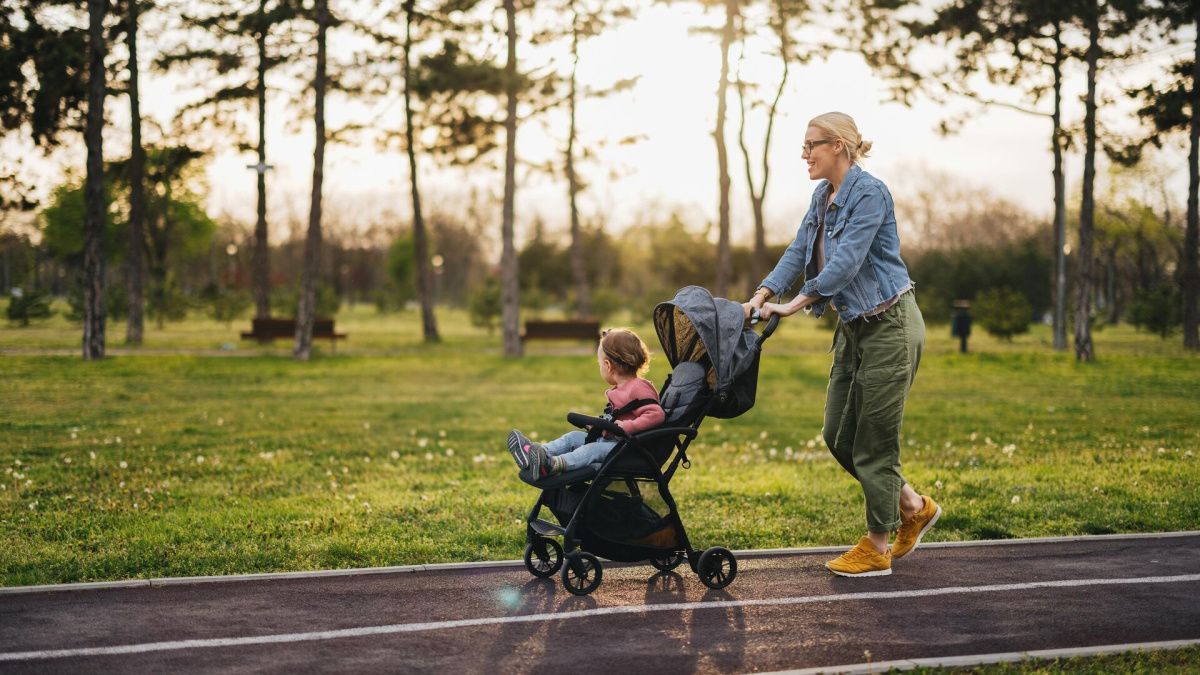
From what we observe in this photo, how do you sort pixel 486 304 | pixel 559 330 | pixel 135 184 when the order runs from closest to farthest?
pixel 559 330
pixel 135 184
pixel 486 304

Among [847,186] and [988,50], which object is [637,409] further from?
[988,50]

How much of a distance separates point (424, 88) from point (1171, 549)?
24.7 metres

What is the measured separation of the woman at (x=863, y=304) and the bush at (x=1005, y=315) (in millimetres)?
32647

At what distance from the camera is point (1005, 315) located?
36344 mm

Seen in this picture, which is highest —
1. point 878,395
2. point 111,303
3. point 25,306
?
point 111,303

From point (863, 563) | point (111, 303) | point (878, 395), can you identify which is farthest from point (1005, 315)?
point (878, 395)

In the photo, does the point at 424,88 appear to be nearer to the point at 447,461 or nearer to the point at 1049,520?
the point at 447,461

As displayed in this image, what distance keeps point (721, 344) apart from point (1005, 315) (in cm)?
3330

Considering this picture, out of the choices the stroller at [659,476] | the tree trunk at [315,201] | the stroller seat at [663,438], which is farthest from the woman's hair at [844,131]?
the tree trunk at [315,201]

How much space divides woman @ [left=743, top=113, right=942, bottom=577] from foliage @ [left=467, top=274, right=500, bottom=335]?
3393cm

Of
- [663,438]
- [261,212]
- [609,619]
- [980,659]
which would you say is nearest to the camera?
[980,659]

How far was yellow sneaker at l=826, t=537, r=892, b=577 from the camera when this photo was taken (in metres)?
5.72

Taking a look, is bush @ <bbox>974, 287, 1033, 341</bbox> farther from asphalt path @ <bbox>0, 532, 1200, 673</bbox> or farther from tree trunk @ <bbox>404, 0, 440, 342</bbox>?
asphalt path @ <bbox>0, 532, 1200, 673</bbox>

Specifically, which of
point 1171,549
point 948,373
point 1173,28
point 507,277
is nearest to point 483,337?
point 507,277
